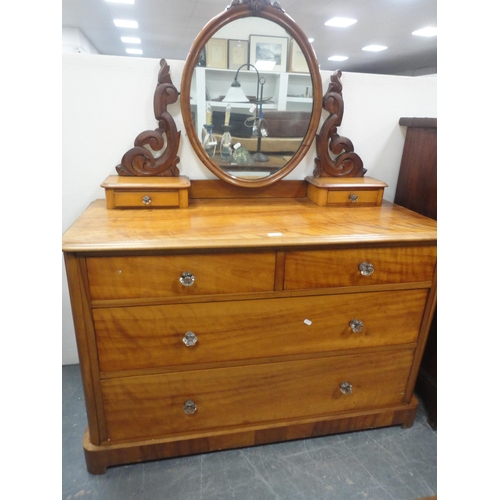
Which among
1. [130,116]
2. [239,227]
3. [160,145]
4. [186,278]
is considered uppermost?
[130,116]

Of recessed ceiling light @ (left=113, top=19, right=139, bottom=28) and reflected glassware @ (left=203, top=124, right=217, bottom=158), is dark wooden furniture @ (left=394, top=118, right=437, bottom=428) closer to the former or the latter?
reflected glassware @ (left=203, top=124, right=217, bottom=158)

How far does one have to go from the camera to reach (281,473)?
1.27 meters

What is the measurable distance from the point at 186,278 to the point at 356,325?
622 mm

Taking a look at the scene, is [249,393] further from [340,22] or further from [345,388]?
[340,22]

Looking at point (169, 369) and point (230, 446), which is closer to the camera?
point (169, 369)

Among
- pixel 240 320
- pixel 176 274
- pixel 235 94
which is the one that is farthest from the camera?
pixel 235 94

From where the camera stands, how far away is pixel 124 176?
1399 millimetres

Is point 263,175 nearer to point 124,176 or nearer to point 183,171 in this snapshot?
point 183,171

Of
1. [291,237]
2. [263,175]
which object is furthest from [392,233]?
[263,175]

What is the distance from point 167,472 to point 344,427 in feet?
2.25

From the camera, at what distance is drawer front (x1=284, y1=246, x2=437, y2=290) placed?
3.70 feet

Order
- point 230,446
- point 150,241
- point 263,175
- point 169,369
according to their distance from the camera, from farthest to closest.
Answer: point 263,175, point 230,446, point 169,369, point 150,241

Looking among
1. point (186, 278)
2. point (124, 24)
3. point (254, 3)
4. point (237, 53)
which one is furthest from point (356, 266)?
point (124, 24)

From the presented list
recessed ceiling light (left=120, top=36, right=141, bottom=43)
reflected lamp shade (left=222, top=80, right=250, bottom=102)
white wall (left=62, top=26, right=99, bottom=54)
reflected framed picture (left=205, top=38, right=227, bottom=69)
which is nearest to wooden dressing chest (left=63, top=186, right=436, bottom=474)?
reflected lamp shade (left=222, top=80, right=250, bottom=102)
